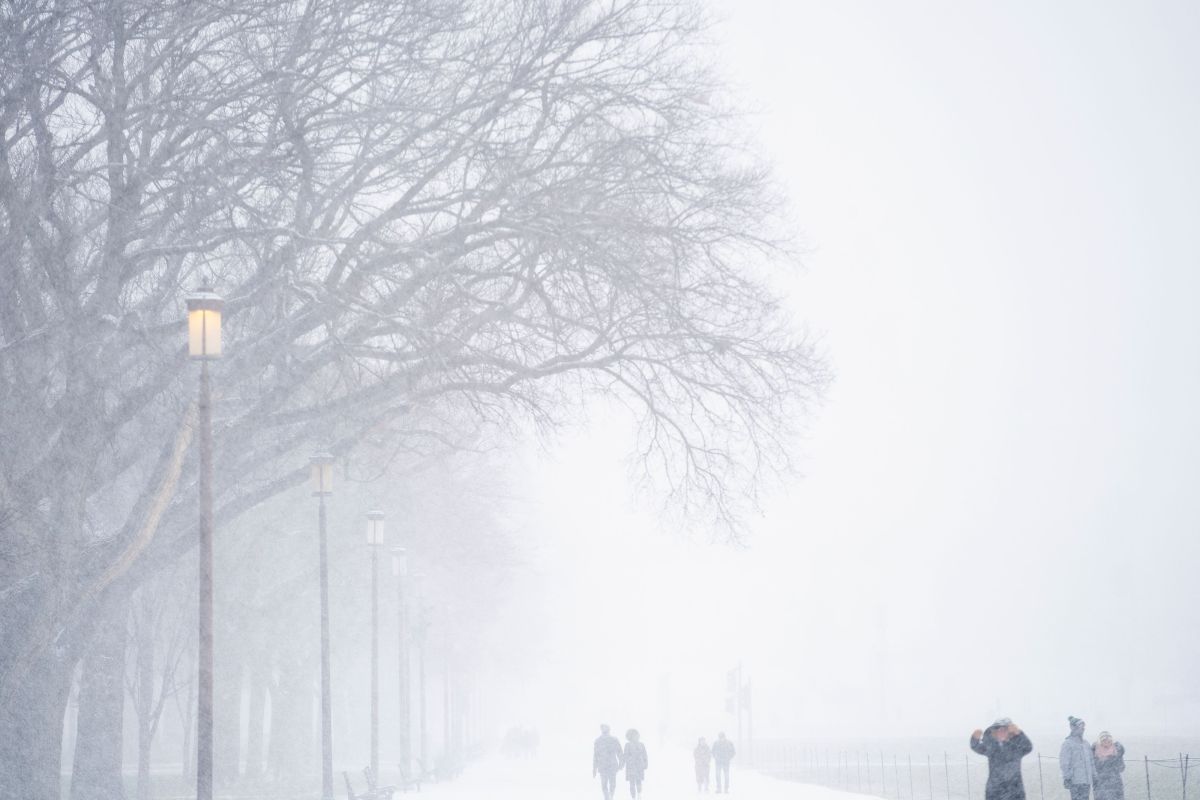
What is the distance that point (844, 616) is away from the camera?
15112 centimetres

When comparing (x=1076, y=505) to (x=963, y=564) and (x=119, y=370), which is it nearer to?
(x=963, y=564)

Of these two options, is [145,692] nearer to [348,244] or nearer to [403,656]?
[403,656]

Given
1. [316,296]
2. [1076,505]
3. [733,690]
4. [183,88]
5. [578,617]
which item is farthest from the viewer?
[1076,505]

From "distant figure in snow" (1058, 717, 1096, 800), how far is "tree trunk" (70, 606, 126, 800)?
14603 mm

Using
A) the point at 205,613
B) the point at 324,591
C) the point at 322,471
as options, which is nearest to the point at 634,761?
the point at 324,591

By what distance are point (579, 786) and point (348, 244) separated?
27.3 m

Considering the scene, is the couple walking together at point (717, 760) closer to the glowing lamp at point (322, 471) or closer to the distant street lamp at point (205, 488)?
the glowing lamp at point (322, 471)

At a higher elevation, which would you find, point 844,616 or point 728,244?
point 728,244

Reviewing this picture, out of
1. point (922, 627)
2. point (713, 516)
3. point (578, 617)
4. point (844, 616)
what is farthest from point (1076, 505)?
point (713, 516)

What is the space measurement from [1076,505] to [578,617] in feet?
295

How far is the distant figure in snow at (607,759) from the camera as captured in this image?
32.2 metres

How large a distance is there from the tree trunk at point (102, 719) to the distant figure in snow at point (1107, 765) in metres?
15.2

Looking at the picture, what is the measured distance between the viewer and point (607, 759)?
1276 inches

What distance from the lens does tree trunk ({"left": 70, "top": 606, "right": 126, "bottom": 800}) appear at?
22.8 m
